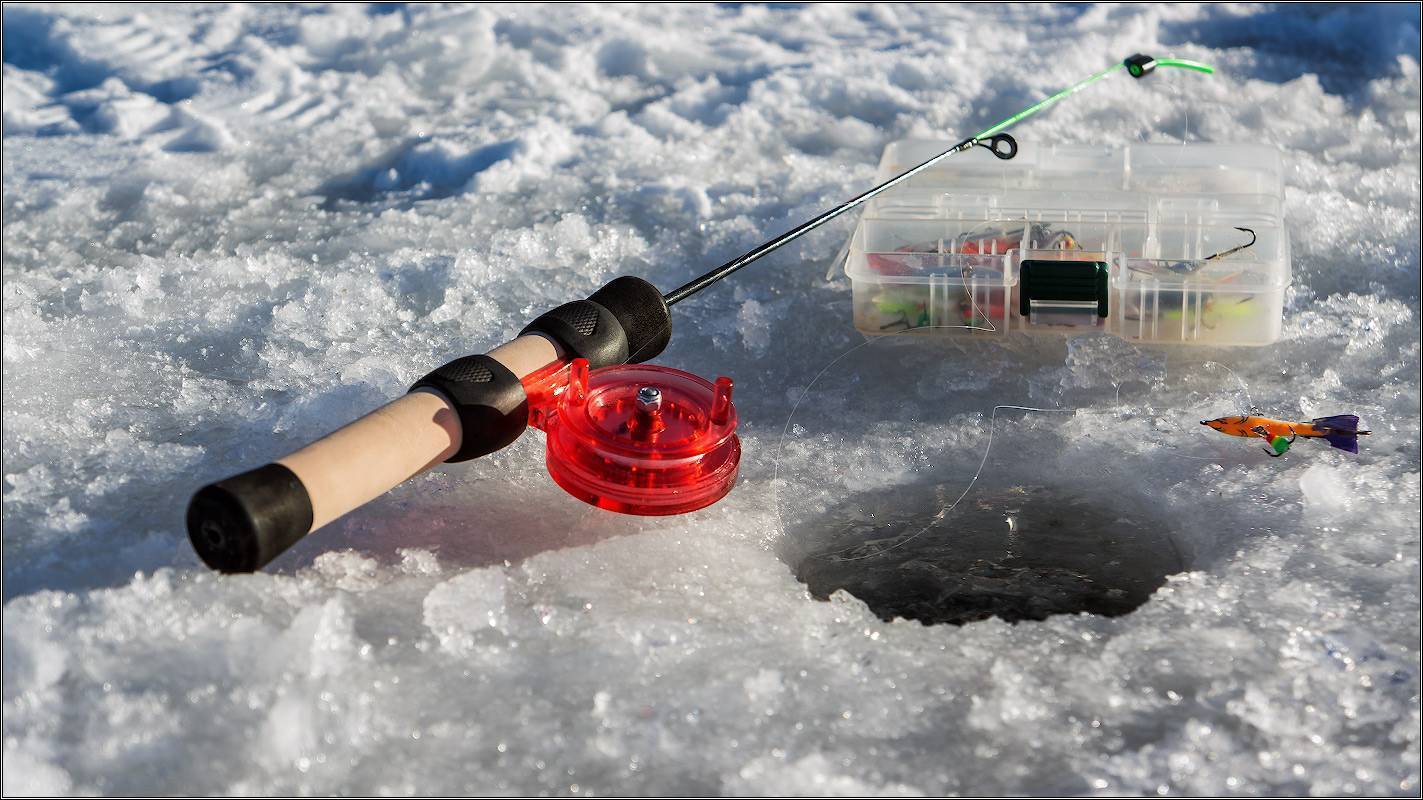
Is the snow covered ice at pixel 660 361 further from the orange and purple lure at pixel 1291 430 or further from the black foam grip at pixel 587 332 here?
the black foam grip at pixel 587 332

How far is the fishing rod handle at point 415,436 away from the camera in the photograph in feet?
7.10

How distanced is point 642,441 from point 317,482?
64cm

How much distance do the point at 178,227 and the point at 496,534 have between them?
184 cm

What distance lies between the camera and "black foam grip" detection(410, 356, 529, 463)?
99.9 inches

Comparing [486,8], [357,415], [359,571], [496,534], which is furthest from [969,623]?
[486,8]

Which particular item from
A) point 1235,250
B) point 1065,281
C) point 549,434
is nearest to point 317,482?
point 549,434

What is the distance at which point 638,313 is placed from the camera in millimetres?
2883

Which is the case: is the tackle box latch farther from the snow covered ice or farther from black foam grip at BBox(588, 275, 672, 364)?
black foam grip at BBox(588, 275, 672, 364)

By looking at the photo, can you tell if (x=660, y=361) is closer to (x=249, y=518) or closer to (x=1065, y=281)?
(x=1065, y=281)

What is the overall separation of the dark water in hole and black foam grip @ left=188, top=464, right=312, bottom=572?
101 centimetres

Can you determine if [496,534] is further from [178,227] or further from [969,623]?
[178,227]

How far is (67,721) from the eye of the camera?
6.96 ft

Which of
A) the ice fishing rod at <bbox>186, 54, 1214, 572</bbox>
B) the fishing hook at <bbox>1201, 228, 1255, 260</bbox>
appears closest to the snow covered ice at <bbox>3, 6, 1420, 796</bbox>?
the ice fishing rod at <bbox>186, 54, 1214, 572</bbox>

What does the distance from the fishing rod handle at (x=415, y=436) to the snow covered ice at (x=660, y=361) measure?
0.62 feet
